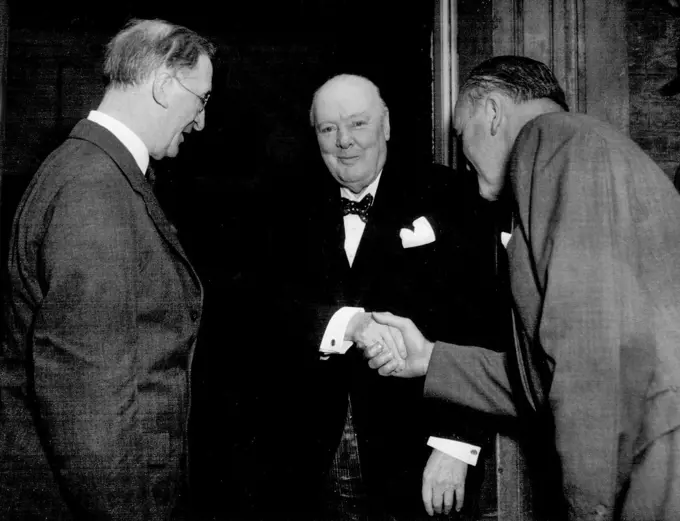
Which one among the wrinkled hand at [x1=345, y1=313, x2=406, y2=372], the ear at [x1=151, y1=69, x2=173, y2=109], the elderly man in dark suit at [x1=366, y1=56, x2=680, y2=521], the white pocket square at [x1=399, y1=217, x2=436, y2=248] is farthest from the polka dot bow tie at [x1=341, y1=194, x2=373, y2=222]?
the elderly man in dark suit at [x1=366, y1=56, x2=680, y2=521]

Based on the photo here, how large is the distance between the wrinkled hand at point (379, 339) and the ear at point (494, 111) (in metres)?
0.76

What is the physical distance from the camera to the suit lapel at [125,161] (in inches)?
61.1

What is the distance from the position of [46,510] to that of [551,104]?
159 centimetres

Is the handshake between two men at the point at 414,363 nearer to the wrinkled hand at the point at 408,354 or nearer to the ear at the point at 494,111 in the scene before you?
the wrinkled hand at the point at 408,354

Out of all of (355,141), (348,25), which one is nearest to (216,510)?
(355,141)

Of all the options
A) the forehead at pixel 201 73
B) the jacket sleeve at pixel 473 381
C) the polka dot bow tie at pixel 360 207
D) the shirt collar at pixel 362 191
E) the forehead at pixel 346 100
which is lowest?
the jacket sleeve at pixel 473 381

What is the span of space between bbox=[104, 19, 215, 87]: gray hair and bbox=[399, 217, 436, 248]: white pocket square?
100 centimetres

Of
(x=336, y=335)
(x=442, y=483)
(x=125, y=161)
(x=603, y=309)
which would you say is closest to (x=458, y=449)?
(x=442, y=483)

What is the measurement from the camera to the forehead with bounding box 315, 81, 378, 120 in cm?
266

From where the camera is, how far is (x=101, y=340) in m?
1.38

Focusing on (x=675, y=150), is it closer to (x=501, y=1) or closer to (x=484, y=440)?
(x=501, y=1)

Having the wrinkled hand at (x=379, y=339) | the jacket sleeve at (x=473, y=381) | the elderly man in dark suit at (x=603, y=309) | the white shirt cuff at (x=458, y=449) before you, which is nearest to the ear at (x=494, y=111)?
the elderly man in dark suit at (x=603, y=309)

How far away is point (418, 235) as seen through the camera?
2.44m

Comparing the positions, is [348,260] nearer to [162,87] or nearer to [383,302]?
[383,302]
